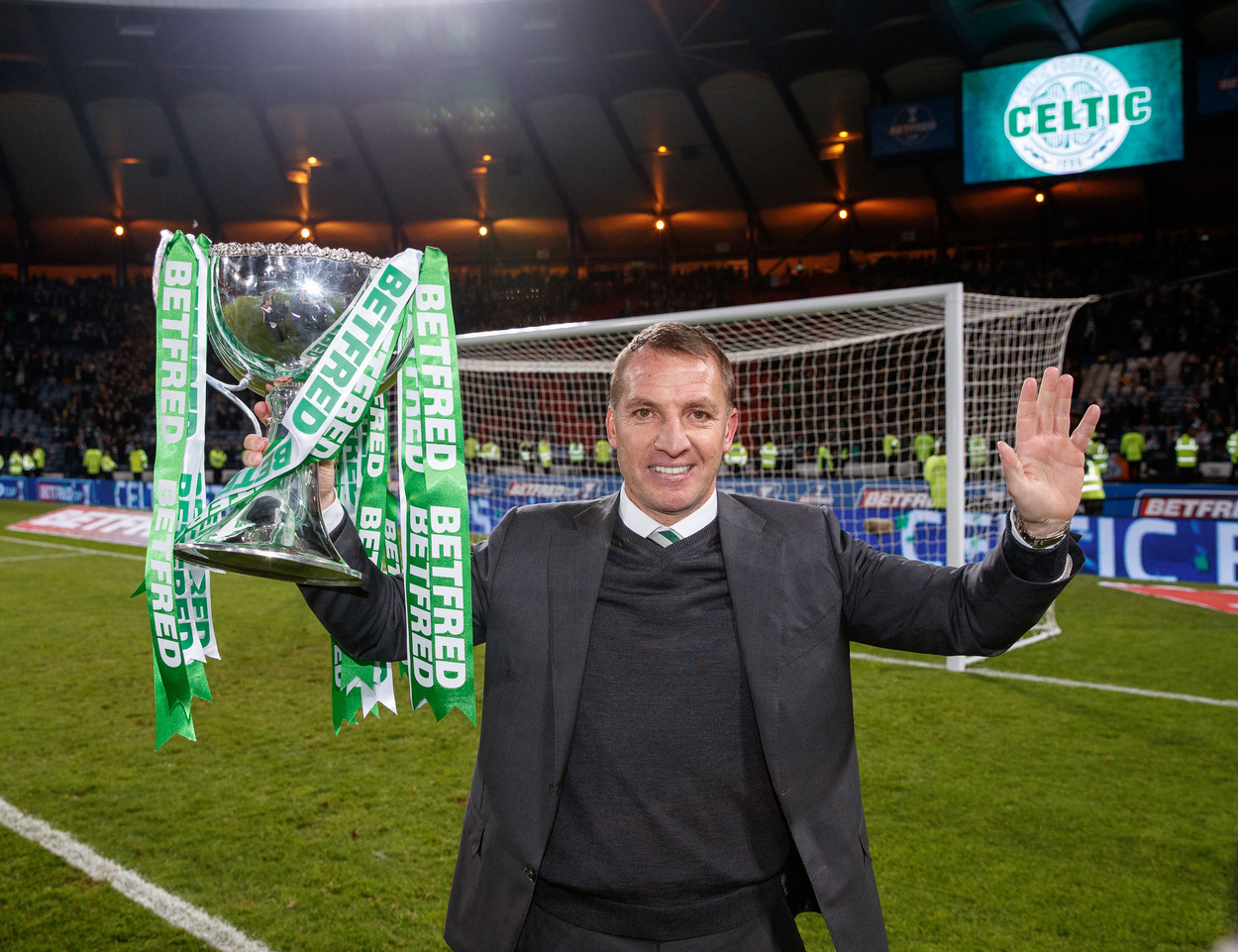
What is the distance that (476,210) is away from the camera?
2486 cm

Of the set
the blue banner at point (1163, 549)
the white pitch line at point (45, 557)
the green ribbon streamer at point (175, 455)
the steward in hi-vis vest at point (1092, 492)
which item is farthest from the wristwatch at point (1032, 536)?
the white pitch line at point (45, 557)

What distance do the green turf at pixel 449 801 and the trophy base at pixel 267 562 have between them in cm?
200

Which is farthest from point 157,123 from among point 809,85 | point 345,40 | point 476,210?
point 809,85

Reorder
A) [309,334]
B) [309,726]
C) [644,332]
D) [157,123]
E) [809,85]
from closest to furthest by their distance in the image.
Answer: [309,334], [644,332], [309,726], [809,85], [157,123]

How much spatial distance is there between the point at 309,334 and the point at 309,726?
3.91 m

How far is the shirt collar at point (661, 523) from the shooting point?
162 centimetres

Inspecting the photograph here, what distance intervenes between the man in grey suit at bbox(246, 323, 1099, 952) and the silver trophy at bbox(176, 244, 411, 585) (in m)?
0.08

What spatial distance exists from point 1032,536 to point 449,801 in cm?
314

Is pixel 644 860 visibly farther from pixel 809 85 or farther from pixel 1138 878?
pixel 809 85

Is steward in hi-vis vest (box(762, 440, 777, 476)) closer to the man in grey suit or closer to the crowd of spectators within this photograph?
the crowd of spectators

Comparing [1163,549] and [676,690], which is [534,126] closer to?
[1163,549]

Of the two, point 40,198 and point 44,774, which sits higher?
point 40,198

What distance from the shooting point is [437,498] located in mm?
1514

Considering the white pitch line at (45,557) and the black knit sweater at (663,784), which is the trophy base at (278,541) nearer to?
the black knit sweater at (663,784)
